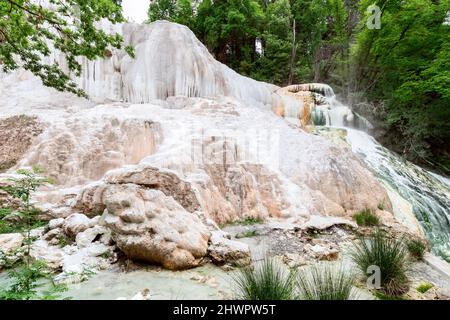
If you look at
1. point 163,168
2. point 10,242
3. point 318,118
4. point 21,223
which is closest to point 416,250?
point 163,168

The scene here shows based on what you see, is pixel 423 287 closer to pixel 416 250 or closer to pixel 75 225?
pixel 416 250

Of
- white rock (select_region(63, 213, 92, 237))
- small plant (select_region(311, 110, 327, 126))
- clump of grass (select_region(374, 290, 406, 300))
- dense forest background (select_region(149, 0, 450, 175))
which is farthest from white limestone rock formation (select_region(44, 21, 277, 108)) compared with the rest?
clump of grass (select_region(374, 290, 406, 300))

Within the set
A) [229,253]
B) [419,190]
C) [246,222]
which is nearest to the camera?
[229,253]

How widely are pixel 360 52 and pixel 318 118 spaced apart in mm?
5891

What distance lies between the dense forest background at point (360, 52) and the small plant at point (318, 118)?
3.20 metres

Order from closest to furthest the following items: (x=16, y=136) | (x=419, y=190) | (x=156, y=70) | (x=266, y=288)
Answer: (x=266, y=288), (x=16, y=136), (x=419, y=190), (x=156, y=70)

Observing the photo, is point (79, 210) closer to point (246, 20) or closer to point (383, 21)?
point (383, 21)

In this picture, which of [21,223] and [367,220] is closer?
[21,223]

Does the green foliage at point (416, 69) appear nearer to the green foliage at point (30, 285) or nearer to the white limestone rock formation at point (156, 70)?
the white limestone rock formation at point (156, 70)

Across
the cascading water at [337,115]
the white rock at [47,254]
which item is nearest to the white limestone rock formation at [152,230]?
the white rock at [47,254]

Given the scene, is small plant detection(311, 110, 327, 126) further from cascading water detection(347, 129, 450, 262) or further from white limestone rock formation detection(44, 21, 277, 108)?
white limestone rock formation detection(44, 21, 277, 108)

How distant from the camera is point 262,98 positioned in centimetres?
1097

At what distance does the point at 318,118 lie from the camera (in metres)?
11.2
